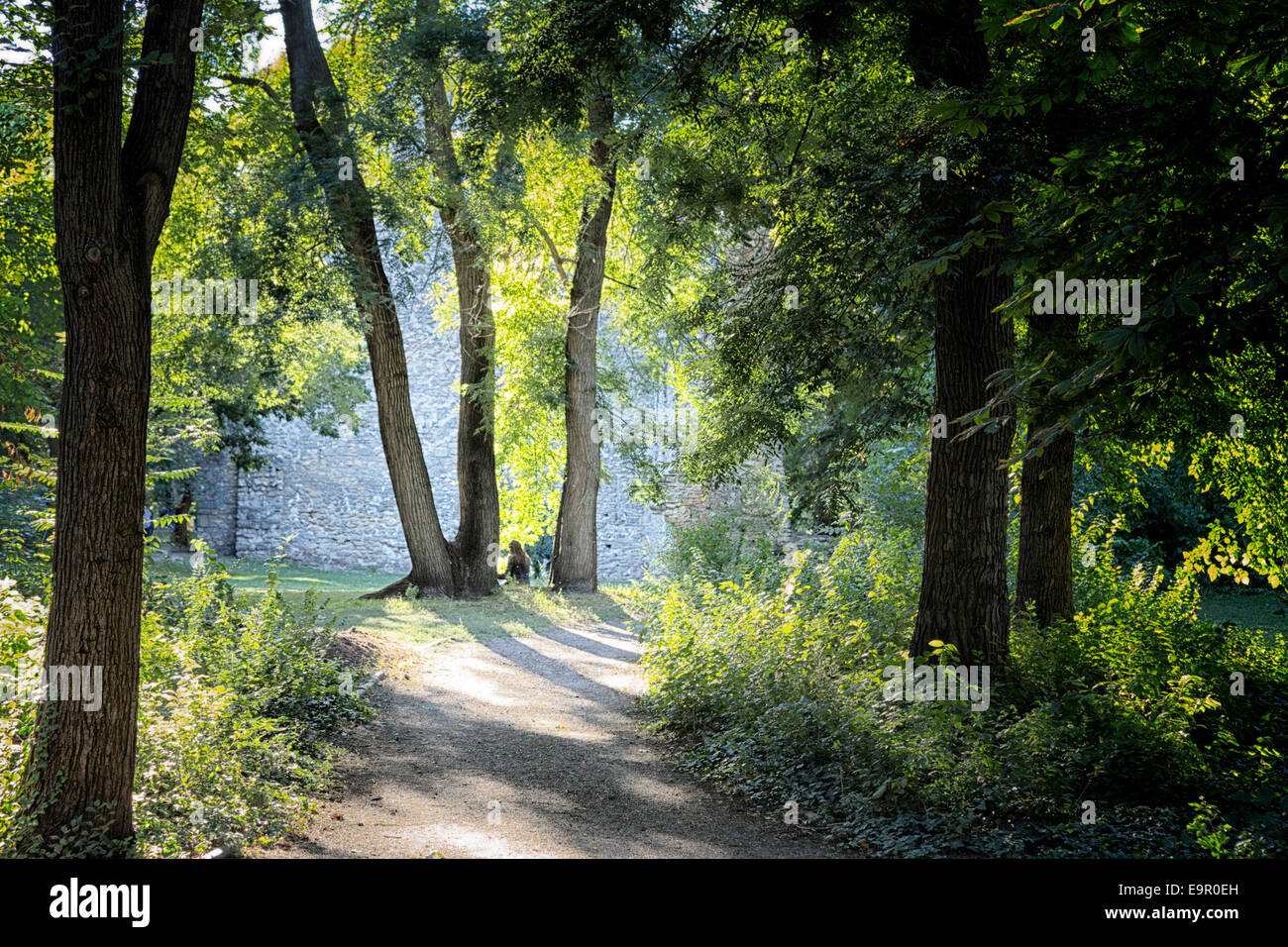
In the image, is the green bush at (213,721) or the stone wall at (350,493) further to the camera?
the stone wall at (350,493)

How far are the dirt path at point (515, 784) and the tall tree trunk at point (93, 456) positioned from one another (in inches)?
37.9

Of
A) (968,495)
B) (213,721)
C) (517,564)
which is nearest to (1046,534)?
(968,495)

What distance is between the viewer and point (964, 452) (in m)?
6.47

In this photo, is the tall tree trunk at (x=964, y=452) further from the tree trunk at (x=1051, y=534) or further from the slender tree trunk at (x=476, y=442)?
the slender tree trunk at (x=476, y=442)

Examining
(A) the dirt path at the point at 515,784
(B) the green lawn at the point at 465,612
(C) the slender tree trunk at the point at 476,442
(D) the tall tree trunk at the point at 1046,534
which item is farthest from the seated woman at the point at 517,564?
(D) the tall tree trunk at the point at 1046,534

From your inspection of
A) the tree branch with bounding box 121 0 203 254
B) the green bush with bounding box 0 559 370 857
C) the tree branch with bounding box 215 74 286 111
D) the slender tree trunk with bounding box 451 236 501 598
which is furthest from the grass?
the tree branch with bounding box 215 74 286 111

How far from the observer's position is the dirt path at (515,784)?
16.7ft

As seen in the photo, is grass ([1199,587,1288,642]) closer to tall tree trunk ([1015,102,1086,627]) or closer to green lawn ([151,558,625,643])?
tall tree trunk ([1015,102,1086,627])

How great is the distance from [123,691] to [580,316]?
13.2 metres

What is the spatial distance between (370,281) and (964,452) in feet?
29.8

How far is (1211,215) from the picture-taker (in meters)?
3.76

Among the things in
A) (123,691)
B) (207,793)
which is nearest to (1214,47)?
(123,691)
